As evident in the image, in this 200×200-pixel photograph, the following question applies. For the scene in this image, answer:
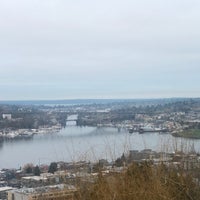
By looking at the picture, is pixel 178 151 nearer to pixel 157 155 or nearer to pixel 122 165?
pixel 157 155

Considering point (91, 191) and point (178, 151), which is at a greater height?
point (178, 151)

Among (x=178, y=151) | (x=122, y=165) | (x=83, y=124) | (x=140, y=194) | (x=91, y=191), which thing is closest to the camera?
(x=140, y=194)

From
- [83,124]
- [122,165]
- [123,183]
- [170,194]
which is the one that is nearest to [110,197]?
[123,183]

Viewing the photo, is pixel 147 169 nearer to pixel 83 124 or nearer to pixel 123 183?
pixel 123 183

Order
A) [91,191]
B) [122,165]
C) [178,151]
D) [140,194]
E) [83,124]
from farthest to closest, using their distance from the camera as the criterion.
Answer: [83,124]
[122,165]
[178,151]
[91,191]
[140,194]

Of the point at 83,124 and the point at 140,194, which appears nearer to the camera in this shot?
the point at 140,194

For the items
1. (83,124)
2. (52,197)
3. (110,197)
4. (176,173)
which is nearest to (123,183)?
(110,197)

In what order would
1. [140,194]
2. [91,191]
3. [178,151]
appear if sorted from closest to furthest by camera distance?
[140,194] < [91,191] < [178,151]
